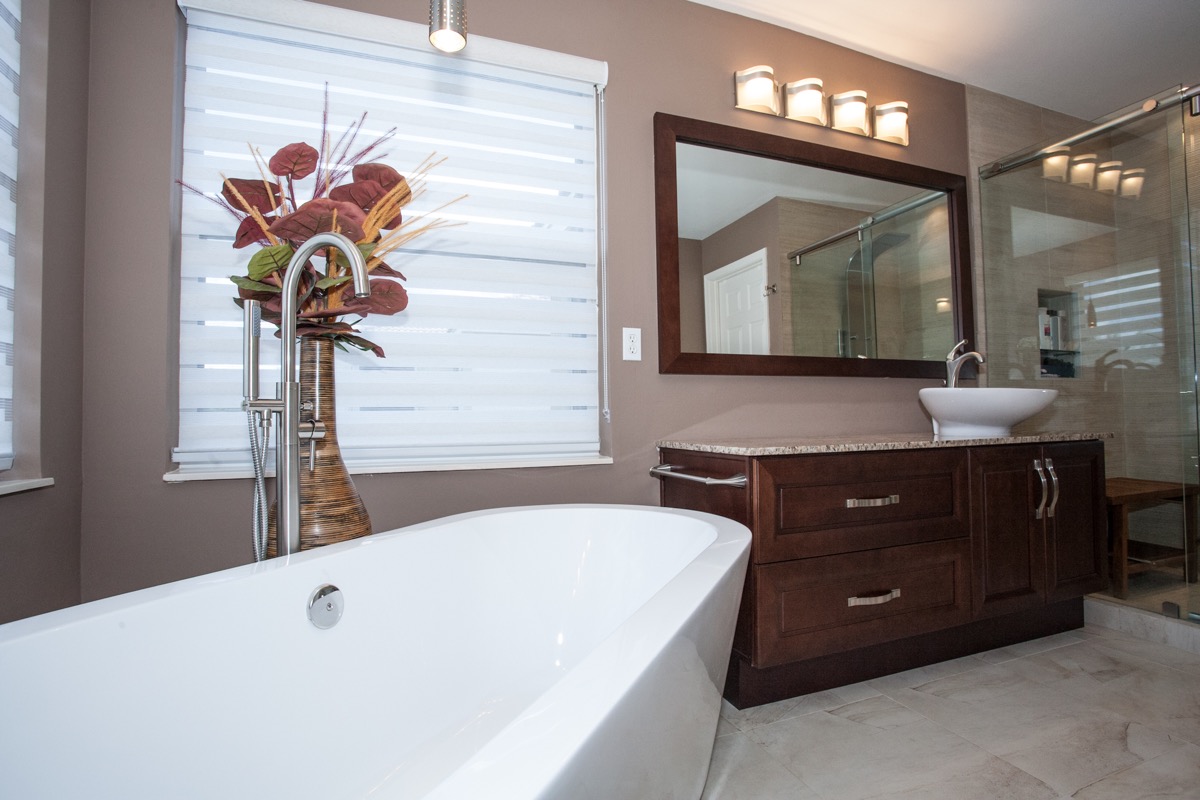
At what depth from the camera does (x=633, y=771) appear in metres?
0.52

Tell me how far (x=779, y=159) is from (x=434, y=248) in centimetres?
141

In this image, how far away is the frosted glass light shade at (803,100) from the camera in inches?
86.6

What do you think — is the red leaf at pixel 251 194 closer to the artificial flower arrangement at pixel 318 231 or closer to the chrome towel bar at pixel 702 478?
the artificial flower arrangement at pixel 318 231

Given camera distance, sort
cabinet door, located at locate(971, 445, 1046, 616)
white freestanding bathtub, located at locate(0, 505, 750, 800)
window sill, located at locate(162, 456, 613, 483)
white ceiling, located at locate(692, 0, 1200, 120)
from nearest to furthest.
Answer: white freestanding bathtub, located at locate(0, 505, 750, 800)
window sill, located at locate(162, 456, 613, 483)
cabinet door, located at locate(971, 445, 1046, 616)
white ceiling, located at locate(692, 0, 1200, 120)

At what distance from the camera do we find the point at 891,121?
7.84ft

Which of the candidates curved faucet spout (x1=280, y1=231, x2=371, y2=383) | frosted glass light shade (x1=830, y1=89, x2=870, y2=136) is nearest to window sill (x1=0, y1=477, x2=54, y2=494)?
curved faucet spout (x1=280, y1=231, x2=371, y2=383)

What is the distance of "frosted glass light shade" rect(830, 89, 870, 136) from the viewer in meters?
2.29

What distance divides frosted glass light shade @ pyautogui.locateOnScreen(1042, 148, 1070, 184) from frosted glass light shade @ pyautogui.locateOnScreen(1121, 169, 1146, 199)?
22 centimetres

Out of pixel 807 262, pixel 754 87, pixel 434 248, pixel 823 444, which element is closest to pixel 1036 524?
pixel 823 444

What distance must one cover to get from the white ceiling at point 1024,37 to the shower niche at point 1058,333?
1042 mm

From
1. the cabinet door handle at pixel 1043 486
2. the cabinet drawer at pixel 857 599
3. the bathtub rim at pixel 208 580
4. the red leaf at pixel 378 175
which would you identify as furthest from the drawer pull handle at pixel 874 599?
the red leaf at pixel 378 175

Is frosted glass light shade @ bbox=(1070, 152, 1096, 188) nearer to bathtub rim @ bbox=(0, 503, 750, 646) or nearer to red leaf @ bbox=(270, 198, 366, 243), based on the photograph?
bathtub rim @ bbox=(0, 503, 750, 646)

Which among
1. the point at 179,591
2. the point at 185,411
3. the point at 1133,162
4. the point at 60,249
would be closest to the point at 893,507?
the point at 179,591

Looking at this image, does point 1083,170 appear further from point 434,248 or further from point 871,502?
point 434,248
